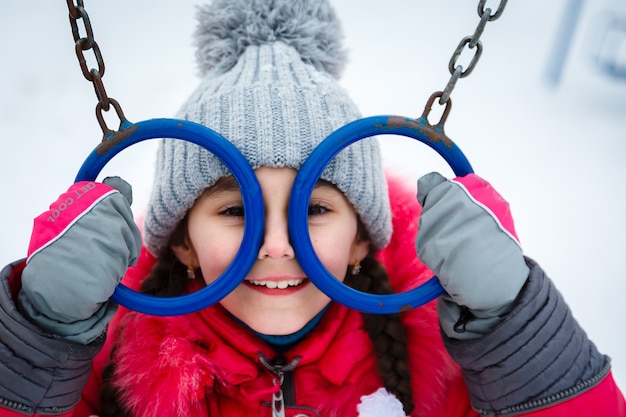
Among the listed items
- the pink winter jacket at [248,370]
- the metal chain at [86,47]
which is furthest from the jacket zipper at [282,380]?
the metal chain at [86,47]

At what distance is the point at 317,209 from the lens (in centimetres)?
97

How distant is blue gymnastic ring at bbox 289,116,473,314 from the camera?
853 mm

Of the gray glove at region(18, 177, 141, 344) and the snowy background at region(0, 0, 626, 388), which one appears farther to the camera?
the snowy background at region(0, 0, 626, 388)

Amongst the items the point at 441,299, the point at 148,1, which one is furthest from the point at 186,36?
the point at 441,299

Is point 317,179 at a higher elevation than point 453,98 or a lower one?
higher

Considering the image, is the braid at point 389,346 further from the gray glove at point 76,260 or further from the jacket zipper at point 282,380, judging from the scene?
the gray glove at point 76,260

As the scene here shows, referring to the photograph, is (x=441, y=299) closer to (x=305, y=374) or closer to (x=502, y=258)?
(x=502, y=258)

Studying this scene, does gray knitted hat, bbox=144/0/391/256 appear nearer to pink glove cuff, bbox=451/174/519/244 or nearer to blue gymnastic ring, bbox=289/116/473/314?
blue gymnastic ring, bbox=289/116/473/314

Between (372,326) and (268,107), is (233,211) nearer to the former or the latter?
(268,107)

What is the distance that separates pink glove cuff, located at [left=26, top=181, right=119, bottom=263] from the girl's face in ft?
0.59

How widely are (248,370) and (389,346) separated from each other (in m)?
0.23

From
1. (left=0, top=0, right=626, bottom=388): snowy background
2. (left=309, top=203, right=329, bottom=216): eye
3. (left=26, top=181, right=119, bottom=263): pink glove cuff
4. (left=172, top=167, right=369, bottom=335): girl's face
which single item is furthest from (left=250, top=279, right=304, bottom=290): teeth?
(left=0, top=0, right=626, bottom=388): snowy background

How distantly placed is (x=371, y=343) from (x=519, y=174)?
1031 mm

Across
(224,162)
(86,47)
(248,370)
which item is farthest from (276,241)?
(86,47)
